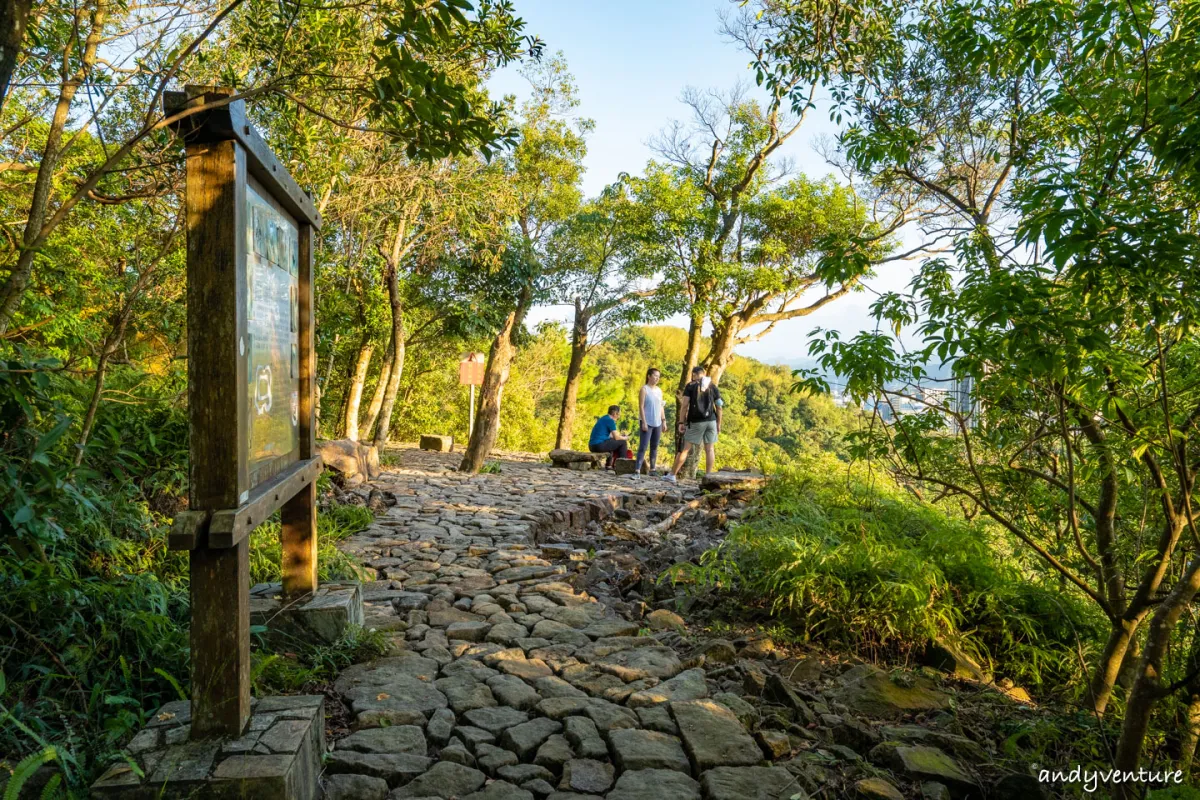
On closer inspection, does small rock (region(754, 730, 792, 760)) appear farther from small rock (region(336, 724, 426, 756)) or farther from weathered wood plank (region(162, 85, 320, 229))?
weathered wood plank (region(162, 85, 320, 229))

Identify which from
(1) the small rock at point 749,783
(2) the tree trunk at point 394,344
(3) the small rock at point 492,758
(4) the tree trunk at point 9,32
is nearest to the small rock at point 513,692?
(3) the small rock at point 492,758

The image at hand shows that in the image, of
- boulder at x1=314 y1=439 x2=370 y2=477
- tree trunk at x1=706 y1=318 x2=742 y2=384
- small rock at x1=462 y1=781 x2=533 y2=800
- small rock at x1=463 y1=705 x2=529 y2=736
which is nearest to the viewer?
small rock at x1=462 y1=781 x2=533 y2=800

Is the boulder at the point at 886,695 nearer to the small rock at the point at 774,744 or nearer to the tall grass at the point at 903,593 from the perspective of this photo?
the tall grass at the point at 903,593

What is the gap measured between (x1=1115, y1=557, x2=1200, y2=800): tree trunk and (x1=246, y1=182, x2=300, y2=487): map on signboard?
3.60 metres

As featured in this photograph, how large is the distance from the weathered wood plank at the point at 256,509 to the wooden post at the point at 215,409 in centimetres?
7

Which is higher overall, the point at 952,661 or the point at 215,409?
the point at 215,409

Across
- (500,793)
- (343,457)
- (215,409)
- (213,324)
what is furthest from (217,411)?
(343,457)

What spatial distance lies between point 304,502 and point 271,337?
3.85ft

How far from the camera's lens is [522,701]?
11.5 ft

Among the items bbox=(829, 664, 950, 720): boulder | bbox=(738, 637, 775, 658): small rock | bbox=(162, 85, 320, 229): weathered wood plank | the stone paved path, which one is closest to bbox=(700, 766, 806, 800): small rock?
the stone paved path

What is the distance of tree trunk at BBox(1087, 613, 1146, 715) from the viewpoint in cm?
351

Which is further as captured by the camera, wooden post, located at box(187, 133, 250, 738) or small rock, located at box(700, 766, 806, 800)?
small rock, located at box(700, 766, 806, 800)

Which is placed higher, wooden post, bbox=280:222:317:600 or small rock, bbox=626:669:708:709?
wooden post, bbox=280:222:317:600

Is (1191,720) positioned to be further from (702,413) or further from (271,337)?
(702,413)
